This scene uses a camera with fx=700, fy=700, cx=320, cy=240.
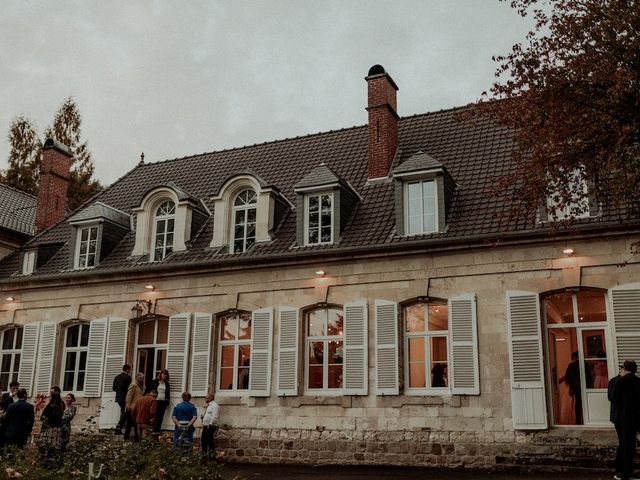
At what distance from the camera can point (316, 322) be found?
53.4ft

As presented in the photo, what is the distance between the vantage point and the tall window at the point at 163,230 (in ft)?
61.1

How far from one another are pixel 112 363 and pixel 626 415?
12.3 meters

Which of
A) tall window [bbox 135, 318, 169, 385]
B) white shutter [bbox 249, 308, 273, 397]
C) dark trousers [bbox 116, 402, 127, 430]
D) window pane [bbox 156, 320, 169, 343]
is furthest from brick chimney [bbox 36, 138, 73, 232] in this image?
white shutter [bbox 249, 308, 273, 397]

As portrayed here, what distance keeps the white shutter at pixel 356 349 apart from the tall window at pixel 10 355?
979cm

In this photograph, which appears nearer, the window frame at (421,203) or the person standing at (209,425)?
the person standing at (209,425)

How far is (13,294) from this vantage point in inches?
783

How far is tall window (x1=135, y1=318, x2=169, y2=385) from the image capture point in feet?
58.6

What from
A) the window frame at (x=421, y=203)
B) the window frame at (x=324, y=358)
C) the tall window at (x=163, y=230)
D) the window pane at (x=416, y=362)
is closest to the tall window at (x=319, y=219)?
the window frame at (x=324, y=358)

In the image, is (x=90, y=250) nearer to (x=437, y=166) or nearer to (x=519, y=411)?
(x=437, y=166)

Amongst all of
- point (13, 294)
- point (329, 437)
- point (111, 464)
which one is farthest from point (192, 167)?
point (111, 464)

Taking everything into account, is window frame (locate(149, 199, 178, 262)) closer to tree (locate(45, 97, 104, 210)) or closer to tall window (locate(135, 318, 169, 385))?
tall window (locate(135, 318, 169, 385))

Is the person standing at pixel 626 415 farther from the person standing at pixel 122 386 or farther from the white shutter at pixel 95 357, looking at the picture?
the white shutter at pixel 95 357

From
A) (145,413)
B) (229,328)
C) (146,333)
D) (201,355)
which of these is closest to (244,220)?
(229,328)

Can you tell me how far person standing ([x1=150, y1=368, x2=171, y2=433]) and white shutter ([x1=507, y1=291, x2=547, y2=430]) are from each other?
8114 mm
